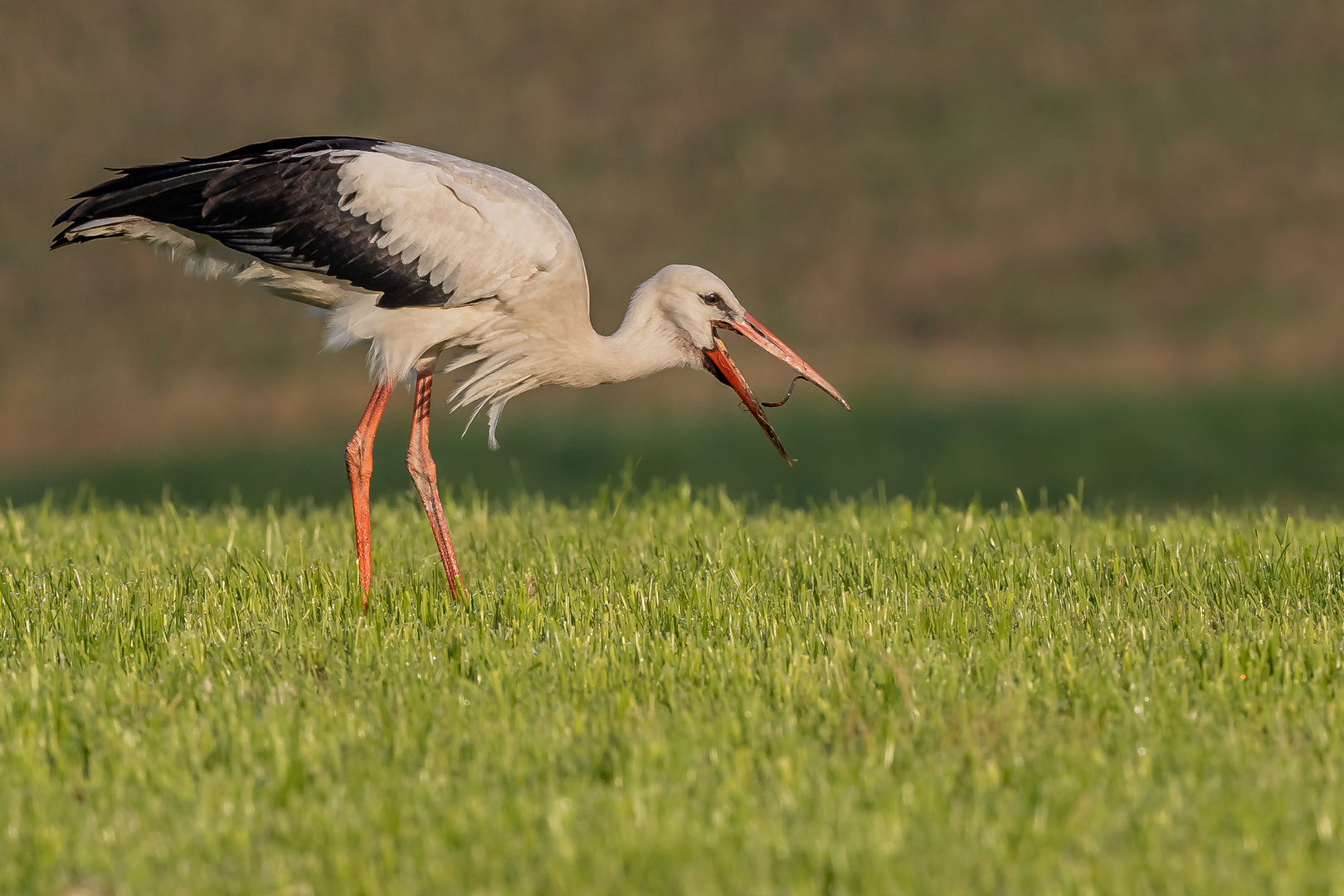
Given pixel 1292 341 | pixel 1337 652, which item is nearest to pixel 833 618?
pixel 1337 652

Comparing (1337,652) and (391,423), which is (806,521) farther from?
(391,423)

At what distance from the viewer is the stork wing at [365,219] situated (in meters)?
7.10

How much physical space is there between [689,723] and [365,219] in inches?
142

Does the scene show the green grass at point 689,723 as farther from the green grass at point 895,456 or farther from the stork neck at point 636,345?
the green grass at point 895,456

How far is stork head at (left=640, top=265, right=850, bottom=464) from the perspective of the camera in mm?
7379

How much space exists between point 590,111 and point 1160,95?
11.8m

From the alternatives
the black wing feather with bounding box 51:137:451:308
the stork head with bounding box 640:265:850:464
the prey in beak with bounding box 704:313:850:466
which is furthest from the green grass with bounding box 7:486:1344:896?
the black wing feather with bounding box 51:137:451:308

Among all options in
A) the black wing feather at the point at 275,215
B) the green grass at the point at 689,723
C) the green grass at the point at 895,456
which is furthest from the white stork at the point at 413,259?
the green grass at the point at 895,456

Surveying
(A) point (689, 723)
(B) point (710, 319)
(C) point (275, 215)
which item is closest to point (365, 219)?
(C) point (275, 215)

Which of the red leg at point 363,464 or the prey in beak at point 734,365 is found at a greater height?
the prey in beak at point 734,365

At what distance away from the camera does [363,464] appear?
7.68 meters

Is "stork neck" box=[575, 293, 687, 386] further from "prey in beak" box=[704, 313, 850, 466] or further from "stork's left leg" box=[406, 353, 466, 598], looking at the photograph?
"stork's left leg" box=[406, 353, 466, 598]

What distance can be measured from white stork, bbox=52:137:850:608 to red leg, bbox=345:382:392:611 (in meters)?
0.02

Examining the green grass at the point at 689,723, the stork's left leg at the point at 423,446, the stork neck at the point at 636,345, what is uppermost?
the stork neck at the point at 636,345
